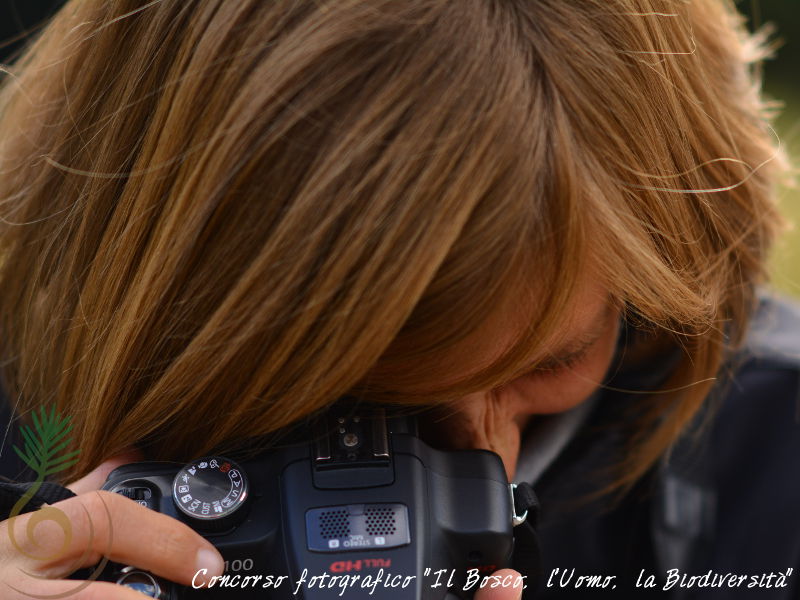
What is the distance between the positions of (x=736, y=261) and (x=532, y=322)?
281 millimetres

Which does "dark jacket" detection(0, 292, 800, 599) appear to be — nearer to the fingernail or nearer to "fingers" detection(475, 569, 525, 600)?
"fingers" detection(475, 569, 525, 600)

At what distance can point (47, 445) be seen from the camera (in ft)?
2.12

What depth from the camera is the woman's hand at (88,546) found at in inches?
20.0

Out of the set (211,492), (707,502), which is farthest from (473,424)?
(707,502)

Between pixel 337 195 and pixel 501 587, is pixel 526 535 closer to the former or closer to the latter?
pixel 501 587

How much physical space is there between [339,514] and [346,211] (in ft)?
0.62

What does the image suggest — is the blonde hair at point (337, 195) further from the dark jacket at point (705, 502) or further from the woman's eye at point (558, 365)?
the dark jacket at point (705, 502)

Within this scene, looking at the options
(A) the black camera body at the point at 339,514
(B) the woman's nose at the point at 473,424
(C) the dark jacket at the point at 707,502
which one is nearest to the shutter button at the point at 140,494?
(A) the black camera body at the point at 339,514

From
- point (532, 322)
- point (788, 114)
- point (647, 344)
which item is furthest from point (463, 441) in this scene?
point (788, 114)

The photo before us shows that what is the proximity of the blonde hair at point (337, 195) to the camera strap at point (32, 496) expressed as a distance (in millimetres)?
57

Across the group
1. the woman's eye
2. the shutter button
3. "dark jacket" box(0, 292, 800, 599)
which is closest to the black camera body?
the shutter button

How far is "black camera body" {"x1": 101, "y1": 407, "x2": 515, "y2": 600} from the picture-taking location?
549mm

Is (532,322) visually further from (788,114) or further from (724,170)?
(788,114)

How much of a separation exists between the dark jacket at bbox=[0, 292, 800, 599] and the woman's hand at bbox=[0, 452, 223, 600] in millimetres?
464
